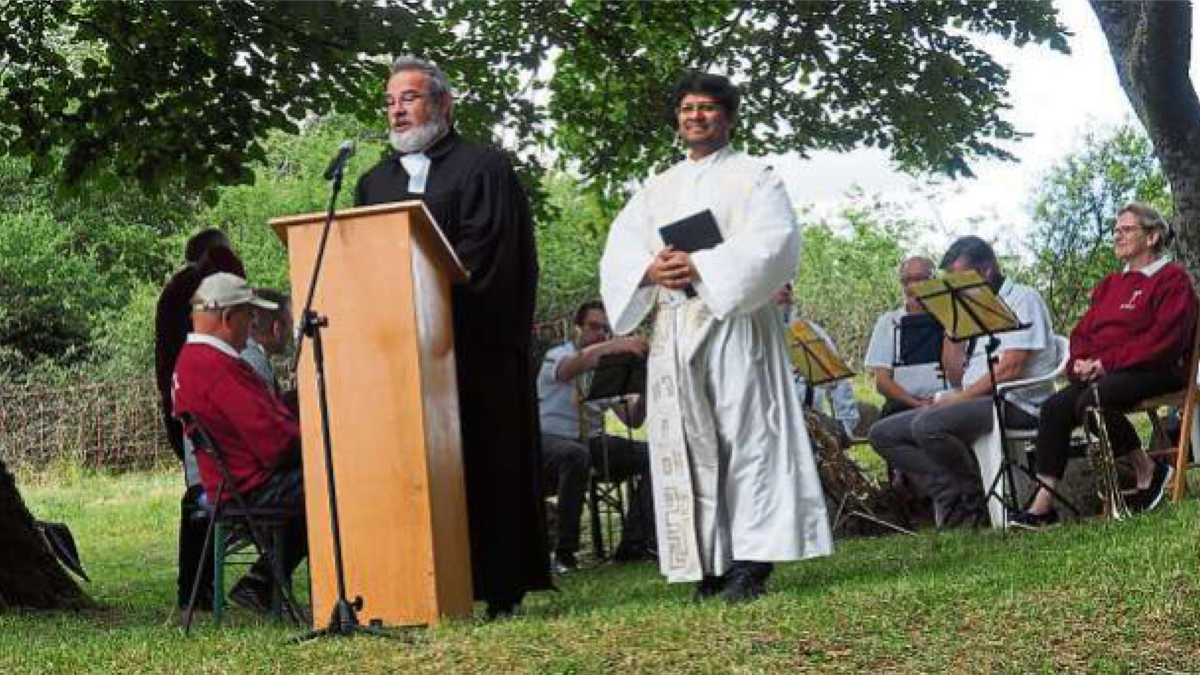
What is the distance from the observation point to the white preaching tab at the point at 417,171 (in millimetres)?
7578

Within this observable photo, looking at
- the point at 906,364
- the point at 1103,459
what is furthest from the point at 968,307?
the point at 906,364

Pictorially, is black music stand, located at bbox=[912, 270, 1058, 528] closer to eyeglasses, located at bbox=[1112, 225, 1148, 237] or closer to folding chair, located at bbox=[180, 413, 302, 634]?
eyeglasses, located at bbox=[1112, 225, 1148, 237]

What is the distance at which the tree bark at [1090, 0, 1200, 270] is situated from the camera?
11.4 m

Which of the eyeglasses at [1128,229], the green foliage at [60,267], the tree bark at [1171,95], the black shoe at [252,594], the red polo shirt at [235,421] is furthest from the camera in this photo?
the green foliage at [60,267]

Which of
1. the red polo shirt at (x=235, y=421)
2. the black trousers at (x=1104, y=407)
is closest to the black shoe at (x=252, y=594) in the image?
the red polo shirt at (x=235, y=421)

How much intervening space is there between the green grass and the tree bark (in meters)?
3.59

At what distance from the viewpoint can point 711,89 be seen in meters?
7.62

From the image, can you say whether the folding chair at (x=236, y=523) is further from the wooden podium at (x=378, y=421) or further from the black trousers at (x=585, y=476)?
the black trousers at (x=585, y=476)

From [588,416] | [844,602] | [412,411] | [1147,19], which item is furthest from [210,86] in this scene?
[844,602]

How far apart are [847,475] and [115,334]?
21.0 m

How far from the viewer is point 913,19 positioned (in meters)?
15.6

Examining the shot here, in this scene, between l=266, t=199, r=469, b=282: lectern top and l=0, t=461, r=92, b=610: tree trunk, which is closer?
l=266, t=199, r=469, b=282: lectern top

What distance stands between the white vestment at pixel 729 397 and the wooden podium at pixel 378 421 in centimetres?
108

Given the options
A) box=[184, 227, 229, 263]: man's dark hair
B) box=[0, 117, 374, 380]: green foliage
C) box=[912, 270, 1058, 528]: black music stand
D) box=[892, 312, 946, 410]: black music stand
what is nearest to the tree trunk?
box=[184, 227, 229, 263]: man's dark hair
